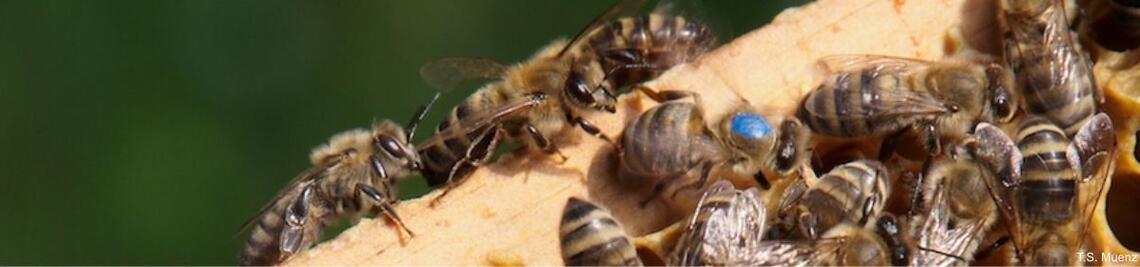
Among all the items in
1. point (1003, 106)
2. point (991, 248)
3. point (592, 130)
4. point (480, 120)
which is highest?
point (480, 120)

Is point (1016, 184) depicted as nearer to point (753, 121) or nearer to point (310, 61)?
point (753, 121)

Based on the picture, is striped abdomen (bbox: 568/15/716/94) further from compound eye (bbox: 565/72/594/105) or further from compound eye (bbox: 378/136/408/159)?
compound eye (bbox: 378/136/408/159)

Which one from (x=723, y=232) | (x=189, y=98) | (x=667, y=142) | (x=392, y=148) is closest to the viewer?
(x=723, y=232)

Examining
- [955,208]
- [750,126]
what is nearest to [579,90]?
[750,126]

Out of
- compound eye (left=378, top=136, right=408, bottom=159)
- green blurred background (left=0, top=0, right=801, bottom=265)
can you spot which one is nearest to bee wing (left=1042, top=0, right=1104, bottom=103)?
compound eye (left=378, top=136, right=408, bottom=159)

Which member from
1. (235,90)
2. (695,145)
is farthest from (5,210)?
(695,145)

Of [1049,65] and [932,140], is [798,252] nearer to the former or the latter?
[932,140]
